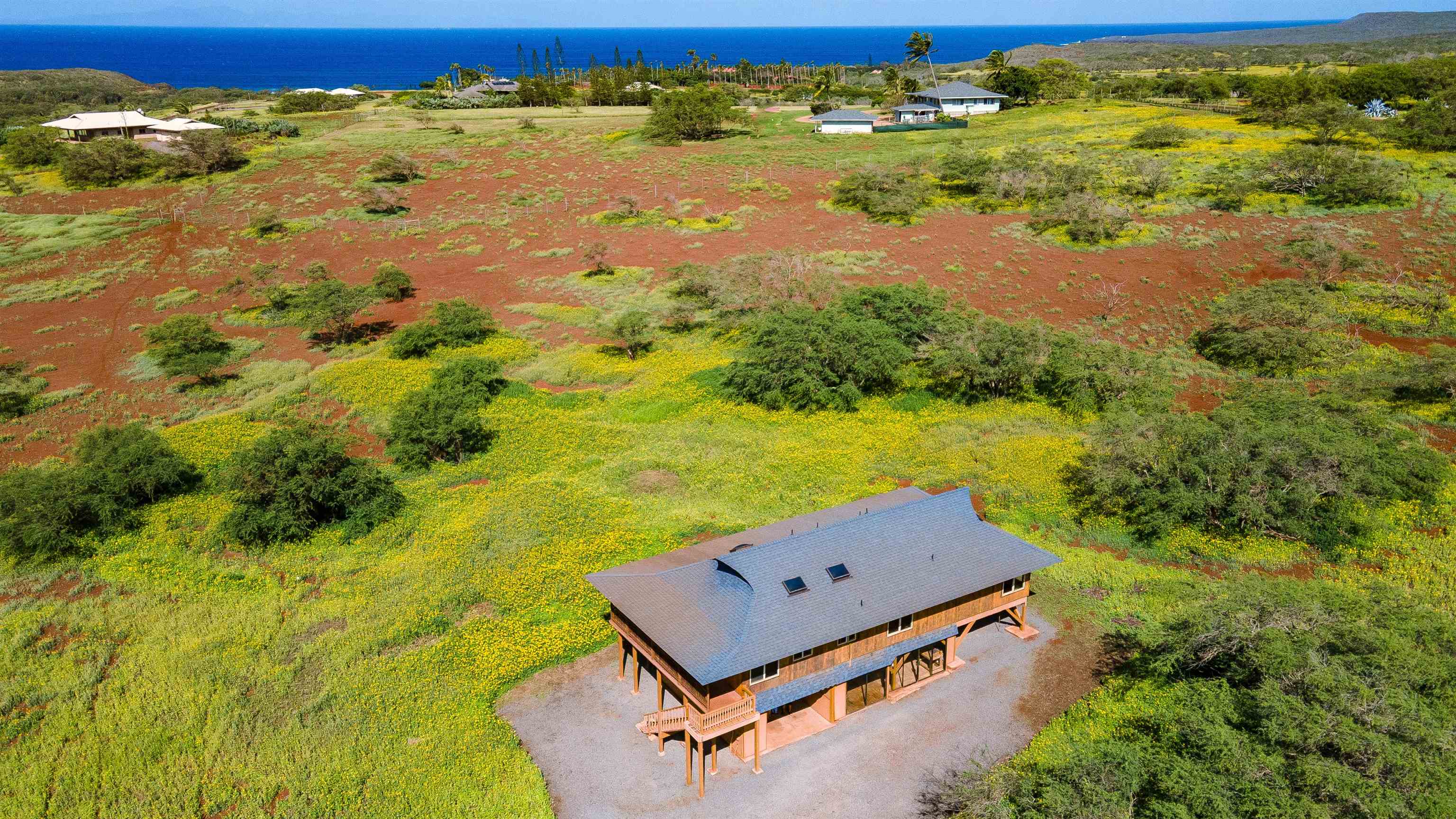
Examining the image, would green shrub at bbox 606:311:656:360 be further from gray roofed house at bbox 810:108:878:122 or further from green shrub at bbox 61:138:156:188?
gray roofed house at bbox 810:108:878:122

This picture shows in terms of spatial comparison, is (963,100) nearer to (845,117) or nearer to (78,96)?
(845,117)

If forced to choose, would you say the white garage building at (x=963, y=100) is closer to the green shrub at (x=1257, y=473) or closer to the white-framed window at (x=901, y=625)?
the green shrub at (x=1257, y=473)

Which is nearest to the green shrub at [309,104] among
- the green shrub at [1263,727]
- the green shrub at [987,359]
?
the green shrub at [987,359]

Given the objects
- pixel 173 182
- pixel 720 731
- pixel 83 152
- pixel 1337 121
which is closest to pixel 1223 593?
A: pixel 720 731

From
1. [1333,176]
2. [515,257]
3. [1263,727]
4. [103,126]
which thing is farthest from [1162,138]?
[103,126]

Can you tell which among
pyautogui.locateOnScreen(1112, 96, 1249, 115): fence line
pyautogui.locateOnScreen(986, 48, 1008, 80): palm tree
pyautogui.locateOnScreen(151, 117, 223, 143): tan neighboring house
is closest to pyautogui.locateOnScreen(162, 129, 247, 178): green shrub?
pyautogui.locateOnScreen(151, 117, 223, 143): tan neighboring house

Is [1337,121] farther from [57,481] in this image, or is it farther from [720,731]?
[57,481]
